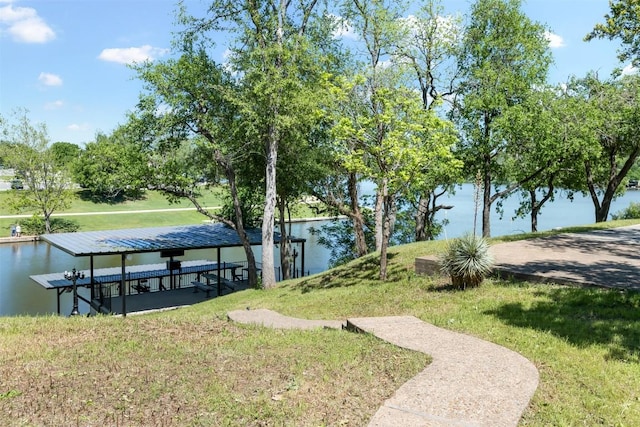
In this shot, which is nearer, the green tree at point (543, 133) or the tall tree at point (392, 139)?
the tall tree at point (392, 139)

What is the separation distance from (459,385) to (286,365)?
1.85 m

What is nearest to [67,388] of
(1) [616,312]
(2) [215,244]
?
(1) [616,312]

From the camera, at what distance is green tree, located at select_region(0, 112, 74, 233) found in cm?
3934

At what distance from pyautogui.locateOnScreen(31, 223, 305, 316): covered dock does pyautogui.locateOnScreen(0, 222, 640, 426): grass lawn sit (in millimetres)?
8292

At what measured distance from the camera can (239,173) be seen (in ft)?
68.4

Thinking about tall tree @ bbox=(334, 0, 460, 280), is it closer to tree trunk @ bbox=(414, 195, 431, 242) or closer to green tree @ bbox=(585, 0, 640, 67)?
green tree @ bbox=(585, 0, 640, 67)

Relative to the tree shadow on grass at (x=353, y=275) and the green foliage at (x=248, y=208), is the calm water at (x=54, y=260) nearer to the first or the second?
the tree shadow on grass at (x=353, y=275)

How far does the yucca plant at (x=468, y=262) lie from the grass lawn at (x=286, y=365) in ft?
1.52

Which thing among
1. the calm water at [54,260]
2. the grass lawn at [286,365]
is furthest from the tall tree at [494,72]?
the grass lawn at [286,365]

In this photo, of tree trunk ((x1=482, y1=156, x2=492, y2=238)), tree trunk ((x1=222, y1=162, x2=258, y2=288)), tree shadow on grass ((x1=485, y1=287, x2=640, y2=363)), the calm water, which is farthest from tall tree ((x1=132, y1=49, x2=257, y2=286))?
tree shadow on grass ((x1=485, y1=287, x2=640, y2=363))

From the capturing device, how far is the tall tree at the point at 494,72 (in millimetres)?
18844

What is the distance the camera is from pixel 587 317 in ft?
24.3

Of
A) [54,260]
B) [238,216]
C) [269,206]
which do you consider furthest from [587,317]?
[54,260]

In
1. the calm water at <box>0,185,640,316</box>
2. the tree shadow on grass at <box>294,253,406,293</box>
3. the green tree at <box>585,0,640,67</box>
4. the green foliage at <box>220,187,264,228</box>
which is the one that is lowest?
the calm water at <box>0,185,640,316</box>
